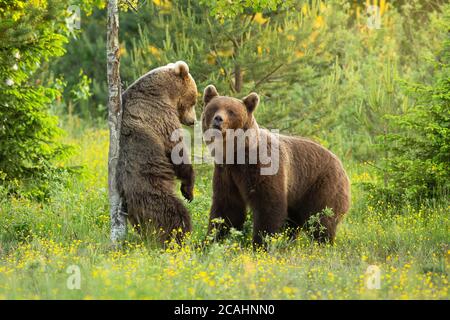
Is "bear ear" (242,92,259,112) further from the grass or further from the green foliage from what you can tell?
the green foliage

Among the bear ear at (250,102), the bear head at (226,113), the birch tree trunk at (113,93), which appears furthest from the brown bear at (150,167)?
the bear ear at (250,102)

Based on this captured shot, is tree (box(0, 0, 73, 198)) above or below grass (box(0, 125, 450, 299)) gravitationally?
above

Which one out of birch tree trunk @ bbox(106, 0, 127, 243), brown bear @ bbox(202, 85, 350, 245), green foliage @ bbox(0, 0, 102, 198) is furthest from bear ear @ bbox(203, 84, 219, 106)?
green foliage @ bbox(0, 0, 102, 198)

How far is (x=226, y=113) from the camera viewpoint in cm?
683

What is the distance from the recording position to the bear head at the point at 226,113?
22.1 ft

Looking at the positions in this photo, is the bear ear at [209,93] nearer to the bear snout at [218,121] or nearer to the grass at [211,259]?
the bear snout at [218,121]

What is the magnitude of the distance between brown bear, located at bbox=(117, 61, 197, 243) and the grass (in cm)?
27

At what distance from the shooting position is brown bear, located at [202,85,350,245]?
701cm

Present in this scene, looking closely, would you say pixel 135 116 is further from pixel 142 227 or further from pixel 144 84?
pixel 142 227

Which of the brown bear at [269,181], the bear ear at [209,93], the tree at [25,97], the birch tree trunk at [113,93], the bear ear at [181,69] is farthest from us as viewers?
the tree at [25,97]

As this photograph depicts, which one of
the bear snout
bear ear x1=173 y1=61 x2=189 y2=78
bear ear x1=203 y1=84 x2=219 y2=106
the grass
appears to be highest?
bear ear x1=173 y1=61 x2=189 y2=78

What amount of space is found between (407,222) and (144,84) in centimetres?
344

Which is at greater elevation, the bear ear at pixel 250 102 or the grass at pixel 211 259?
the bear ear at pixel 250 102
